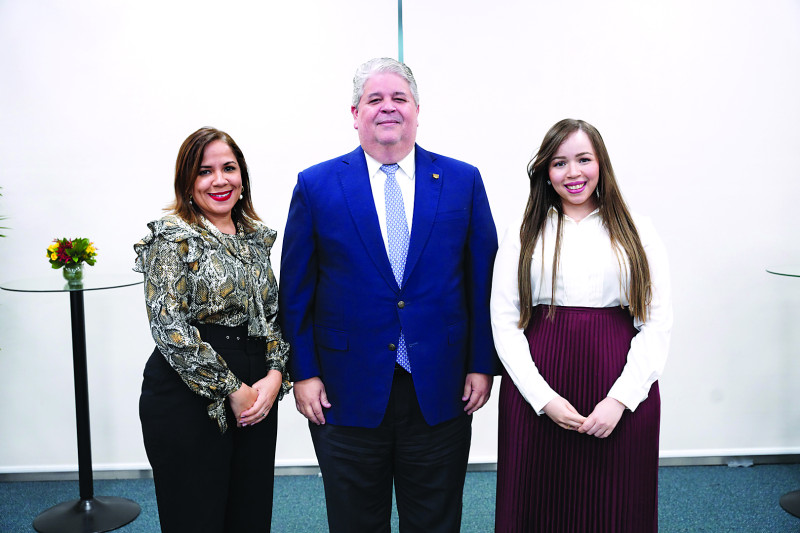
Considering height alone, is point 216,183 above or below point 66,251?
above

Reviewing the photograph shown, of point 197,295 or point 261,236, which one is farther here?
point 261,236

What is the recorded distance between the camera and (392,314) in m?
1.82

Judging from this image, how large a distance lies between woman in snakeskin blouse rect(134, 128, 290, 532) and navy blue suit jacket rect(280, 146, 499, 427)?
12 centimetres

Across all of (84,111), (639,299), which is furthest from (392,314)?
(84,111)

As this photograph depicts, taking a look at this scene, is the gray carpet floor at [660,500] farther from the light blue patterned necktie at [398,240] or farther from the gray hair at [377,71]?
the gray hair at [377,71]

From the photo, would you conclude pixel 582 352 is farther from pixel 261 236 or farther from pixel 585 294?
pixel 261 236

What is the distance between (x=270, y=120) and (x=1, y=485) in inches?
92.9

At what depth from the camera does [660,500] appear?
302 centimetres

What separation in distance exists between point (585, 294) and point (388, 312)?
21.9 inches

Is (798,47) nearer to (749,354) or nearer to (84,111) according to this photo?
(749,354)

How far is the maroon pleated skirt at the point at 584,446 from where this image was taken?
178 cm

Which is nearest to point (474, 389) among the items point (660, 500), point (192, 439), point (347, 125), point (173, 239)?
point (192, 439)

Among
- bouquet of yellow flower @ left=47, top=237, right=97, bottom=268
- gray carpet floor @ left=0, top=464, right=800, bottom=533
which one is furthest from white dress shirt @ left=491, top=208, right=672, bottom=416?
bouquet of yellow flower @ left=47, top=237, right=97, bottom=268

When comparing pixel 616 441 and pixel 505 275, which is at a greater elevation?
pixel 505 275
